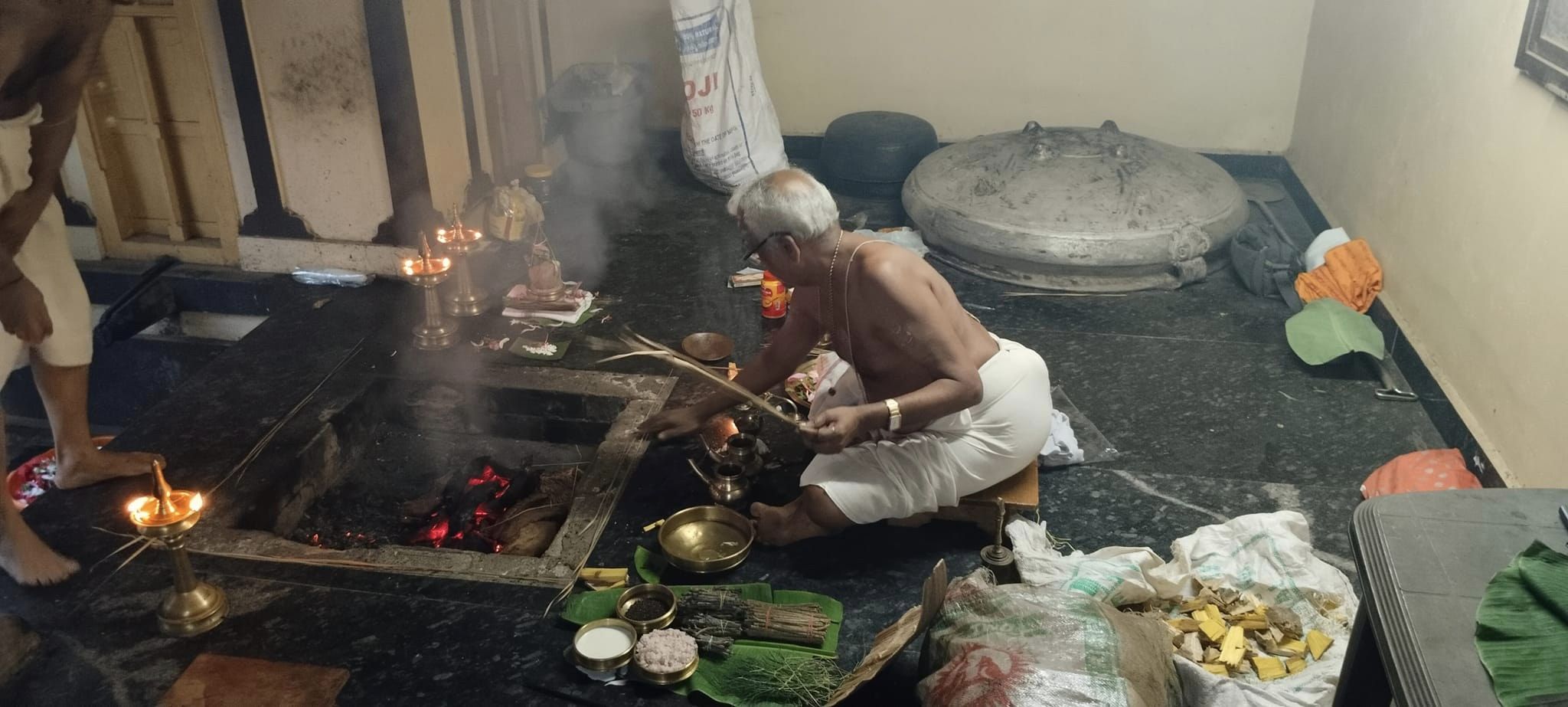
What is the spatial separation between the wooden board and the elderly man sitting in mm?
1385

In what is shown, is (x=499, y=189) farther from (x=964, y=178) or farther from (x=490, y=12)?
(x=964, y=178)

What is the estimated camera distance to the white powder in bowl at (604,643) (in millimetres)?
3018

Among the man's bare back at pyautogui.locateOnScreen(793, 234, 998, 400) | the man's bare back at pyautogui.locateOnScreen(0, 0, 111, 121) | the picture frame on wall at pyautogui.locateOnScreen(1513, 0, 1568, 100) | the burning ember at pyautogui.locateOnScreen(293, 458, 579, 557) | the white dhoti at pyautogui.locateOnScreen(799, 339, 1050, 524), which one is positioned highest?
the man's bare back at pyautogui.locateOnScreen(0, 0, 111, 121)

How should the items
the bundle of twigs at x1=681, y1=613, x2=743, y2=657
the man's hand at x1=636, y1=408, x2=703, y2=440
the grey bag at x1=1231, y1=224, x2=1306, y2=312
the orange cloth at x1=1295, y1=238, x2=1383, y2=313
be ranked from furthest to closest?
the grey bag at x1=1231, y1=224, x2=1306, y2=312 → the orange cloth at x1=1295, y1=238, x2=1383, y2=313 → the man's hand at x1=636, y1=408, x2=703, y2=440 → the bundle of twigs at x1=681, y1=613, x2=743, y2=657

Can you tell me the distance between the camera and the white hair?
329cm

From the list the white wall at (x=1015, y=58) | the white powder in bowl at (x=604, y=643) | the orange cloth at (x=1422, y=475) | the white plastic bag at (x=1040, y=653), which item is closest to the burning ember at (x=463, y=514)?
the white powder in bowl at (x=604, y=643)

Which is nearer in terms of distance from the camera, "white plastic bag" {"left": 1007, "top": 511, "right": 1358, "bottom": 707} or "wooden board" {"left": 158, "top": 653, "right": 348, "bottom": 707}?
"wooden board" {"left": 158, "top": 653, "right": 348, "bottom": 707}

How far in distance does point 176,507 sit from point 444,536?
105 cm

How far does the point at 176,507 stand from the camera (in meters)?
3.03

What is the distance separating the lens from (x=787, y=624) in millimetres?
3168

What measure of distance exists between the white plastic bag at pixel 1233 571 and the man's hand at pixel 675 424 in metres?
1.20

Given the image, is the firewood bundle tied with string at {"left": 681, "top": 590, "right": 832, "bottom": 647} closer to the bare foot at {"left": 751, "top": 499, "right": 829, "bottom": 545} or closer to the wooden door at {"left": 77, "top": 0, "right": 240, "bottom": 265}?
the bare foot at {"left": 751, "top": 499, "right": 829, "bottom": 545}

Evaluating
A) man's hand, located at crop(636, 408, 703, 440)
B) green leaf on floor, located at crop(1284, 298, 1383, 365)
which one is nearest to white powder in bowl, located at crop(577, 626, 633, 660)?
man's hand, located at crop(636, 408, 703, 440)

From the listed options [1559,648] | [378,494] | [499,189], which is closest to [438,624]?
[378,494]
